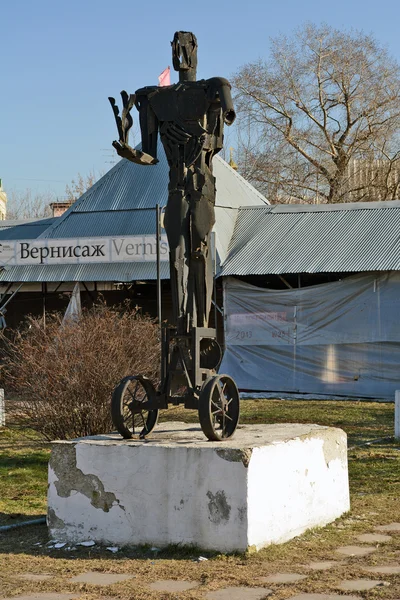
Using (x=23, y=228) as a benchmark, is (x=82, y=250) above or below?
below

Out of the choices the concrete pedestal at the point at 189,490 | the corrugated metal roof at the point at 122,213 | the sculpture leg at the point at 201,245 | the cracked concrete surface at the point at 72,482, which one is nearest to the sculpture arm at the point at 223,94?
the sculpture leg at the point at 201,245

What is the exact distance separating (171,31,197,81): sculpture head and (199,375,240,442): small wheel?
260cm

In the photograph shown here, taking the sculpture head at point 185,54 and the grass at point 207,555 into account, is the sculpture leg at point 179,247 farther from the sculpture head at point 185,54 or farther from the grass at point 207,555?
the grass at point 207,555

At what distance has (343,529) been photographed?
23.7ft

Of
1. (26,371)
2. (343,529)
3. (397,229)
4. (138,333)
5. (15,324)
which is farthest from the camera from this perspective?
(15,324)

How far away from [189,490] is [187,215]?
7.48ft

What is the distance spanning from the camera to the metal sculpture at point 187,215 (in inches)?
293

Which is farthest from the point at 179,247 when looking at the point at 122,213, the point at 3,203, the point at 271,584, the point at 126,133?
the point at 3,203

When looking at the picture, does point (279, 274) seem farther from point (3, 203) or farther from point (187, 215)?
point (3, 203)

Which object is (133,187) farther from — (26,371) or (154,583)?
(154,583)

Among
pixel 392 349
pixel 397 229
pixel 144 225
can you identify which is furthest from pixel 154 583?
pixel 144 225

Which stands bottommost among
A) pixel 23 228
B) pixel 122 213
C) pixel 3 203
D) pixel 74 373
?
pixel 74 373

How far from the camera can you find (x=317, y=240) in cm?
2236

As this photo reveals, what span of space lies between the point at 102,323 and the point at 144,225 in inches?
445
